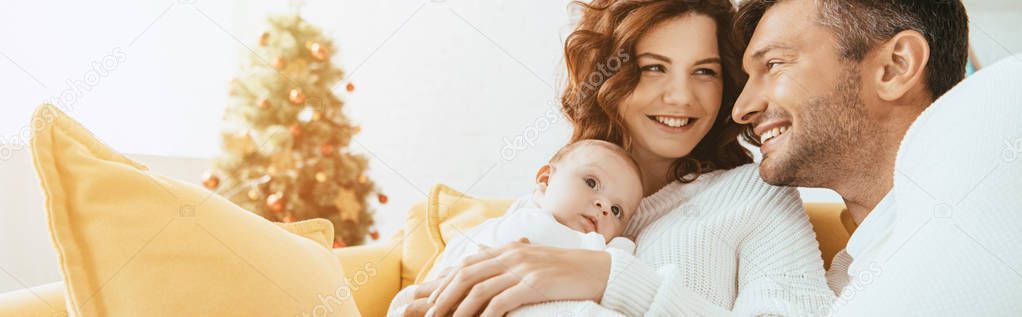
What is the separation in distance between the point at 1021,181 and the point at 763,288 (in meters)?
0.55

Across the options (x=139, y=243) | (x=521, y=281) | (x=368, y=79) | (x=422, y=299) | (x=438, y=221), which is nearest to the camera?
→ (x=139, y=243)

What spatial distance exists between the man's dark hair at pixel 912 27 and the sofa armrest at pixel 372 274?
1217mm

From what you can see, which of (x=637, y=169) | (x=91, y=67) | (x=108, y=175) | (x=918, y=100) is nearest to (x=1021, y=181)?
(x=918, y=100)

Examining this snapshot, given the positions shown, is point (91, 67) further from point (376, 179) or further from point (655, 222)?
point (655, 222)

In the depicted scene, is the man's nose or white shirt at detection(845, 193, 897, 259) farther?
the man's nose

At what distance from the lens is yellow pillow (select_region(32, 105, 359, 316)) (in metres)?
0.92

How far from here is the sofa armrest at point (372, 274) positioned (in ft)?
6.13

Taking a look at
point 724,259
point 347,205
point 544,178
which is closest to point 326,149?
point 347,205

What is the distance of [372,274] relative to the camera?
1927 millimetres

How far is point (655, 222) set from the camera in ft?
4.96

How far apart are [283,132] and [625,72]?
7.49 ft

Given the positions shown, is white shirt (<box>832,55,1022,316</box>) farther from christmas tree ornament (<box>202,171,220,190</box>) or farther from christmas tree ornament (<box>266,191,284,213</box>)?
christmas tree ornament (<box>202,171,220,190</box>)

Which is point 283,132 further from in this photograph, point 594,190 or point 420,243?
point 594,190

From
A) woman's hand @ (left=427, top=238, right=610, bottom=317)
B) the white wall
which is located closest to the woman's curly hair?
woman's hand @ (left=427, top=238, right=610, bottom=317)
